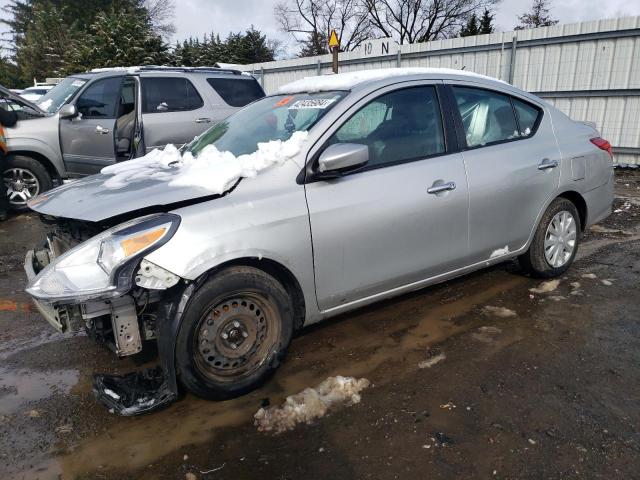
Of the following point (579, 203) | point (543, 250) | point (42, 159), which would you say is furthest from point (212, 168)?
point (42, 159)

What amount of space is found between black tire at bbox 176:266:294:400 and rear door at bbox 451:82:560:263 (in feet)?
5.43

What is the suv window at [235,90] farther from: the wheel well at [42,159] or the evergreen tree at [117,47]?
the evergreen tree at [117,47]

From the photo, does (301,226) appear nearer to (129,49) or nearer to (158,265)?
(158,265)

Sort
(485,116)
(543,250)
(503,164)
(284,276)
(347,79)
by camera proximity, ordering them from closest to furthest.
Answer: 1. (284,276)
2. (347,79)
3. (503,164)
4. (485,116)
5. (543,250)

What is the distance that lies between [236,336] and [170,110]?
5.42 metres

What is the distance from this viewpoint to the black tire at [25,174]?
7.00 m

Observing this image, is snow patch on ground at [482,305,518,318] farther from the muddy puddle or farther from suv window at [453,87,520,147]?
suv window at [453,87,520,147]

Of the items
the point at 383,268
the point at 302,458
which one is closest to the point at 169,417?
the point at 302,458

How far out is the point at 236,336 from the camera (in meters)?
2.78

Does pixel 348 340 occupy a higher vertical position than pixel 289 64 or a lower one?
lower

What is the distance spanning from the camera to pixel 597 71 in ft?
32.6

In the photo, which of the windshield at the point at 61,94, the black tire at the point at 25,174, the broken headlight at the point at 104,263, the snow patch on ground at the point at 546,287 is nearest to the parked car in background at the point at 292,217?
the broken headlight at the point at 104,263

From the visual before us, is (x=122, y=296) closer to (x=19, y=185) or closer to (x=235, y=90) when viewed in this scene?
(x=19, y=185)

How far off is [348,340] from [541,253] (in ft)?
6.45
